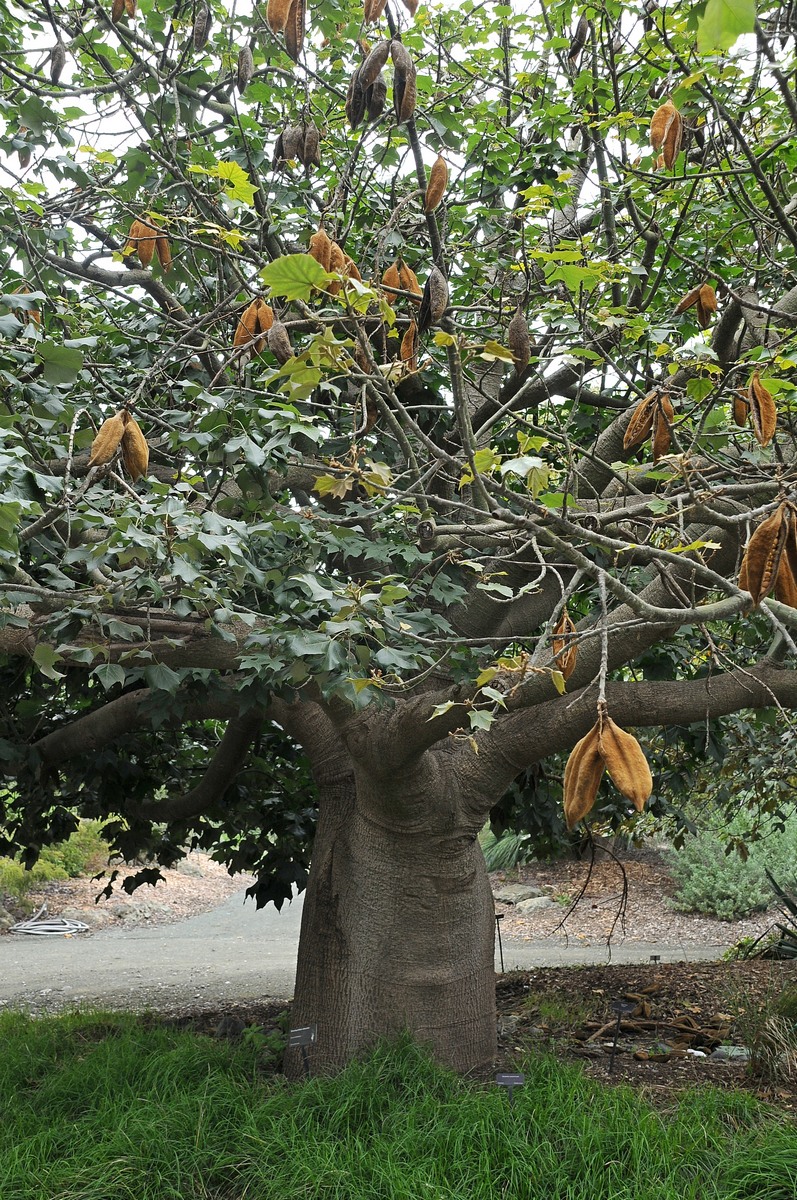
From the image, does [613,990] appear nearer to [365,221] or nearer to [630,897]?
[365,221]

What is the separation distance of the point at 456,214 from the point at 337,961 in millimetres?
3941

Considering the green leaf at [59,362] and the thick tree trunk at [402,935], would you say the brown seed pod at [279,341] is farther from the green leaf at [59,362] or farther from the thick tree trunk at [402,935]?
the thick tree trunk at [402,935]

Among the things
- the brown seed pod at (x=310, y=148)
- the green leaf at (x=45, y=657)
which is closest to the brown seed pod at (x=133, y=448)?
the green leaf at (x=45, y=657)

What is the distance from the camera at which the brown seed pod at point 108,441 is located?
2537 mm

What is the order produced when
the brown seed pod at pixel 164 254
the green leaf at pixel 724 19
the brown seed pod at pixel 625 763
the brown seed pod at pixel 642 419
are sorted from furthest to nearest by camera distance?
the brown seed pod at pixel 164 254, the brown seed pod at pixel 642 419, the brown seed pod at pixel 625 763, the green leaf at pixel 724 19

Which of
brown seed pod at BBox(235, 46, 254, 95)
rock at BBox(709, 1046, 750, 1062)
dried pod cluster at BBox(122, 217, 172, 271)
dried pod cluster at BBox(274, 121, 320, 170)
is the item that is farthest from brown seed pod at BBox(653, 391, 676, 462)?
rock at BBox(709, 1046, 750, 1062)

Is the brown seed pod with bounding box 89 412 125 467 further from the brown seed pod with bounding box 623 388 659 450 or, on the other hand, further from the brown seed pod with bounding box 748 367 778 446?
the brown seed pod with bounding box 748 367 778 446

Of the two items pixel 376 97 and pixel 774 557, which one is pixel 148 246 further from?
pixel 774 557

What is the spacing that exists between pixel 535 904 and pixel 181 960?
5.90 m

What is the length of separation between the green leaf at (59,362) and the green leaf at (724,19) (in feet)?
6.40

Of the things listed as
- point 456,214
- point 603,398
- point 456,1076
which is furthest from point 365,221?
point 456,1076

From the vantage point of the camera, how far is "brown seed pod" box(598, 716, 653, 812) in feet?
4.60

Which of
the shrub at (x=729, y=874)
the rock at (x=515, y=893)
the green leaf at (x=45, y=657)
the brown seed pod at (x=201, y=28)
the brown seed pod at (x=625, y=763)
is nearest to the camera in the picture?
the brown seed pod at (x=625, y=763)

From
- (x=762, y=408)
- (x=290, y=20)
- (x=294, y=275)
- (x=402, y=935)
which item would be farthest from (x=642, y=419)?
(x=402, y=935)
